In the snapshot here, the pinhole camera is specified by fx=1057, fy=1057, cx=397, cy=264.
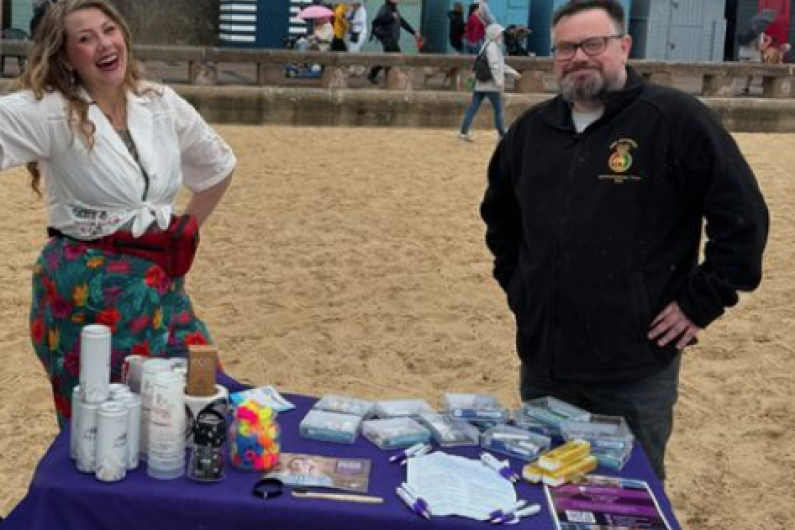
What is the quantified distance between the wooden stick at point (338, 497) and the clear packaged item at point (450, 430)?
373 mm

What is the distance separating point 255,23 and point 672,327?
19550 millimetres

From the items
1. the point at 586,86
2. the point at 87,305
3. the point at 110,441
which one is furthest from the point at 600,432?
the point at 87,305

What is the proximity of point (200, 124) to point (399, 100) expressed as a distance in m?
12.2

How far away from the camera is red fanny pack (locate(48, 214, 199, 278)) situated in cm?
300

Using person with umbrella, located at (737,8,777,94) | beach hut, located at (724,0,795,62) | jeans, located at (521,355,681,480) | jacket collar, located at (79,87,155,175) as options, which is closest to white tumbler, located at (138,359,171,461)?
jacket collar, located at (79,87,155,175)

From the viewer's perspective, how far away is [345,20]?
19719mm

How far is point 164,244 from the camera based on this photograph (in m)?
3.06

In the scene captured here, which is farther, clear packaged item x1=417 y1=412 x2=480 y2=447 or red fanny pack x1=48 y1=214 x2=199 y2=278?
red fanny pack x1=48 y1=214 x2=199 y2=278

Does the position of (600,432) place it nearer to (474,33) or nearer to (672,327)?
(672,327)

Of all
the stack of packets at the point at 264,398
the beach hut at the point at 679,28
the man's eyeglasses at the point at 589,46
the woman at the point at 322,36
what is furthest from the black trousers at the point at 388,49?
the stack of packets at the point at 264,398

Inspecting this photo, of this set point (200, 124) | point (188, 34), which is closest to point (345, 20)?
point (188, 34)

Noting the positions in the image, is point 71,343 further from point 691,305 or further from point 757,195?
point 757,195

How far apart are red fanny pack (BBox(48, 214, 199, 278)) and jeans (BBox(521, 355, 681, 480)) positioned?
1184mm

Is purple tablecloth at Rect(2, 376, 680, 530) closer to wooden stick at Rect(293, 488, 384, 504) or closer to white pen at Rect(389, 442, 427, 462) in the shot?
wooden stick at Rect(293, 488, 384, 504)
